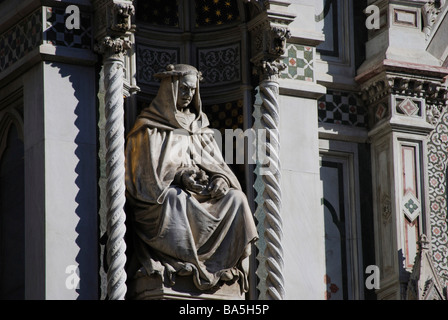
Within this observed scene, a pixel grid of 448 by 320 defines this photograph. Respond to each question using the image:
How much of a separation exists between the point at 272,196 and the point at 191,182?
0.88m

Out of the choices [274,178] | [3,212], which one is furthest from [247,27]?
[3,212]

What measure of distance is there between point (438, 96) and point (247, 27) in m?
2.58

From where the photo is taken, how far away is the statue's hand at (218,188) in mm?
17703

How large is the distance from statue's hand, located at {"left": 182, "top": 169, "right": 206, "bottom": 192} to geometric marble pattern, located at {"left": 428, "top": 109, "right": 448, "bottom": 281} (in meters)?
3.18

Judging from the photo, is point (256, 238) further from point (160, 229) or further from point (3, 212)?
point (3, 212)

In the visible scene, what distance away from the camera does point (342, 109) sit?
19906mm

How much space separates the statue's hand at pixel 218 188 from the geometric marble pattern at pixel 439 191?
9.67ft

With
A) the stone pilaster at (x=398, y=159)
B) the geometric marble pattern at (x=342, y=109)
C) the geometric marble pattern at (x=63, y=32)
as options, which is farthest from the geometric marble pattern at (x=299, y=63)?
the geometric marble pattern at (x=63, y=32)

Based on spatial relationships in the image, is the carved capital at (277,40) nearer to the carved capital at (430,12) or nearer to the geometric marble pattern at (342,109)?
the geometric marble pattern at (342,109)

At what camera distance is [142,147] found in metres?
17.8

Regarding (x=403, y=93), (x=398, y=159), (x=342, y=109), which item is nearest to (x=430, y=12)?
(x=403, y=93)

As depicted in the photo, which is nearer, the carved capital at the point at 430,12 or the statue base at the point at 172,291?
the statue base at the point at 172,291

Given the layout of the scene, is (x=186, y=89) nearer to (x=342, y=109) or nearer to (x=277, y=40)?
(x=277, y=40)

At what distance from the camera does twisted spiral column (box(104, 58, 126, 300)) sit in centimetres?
1709
